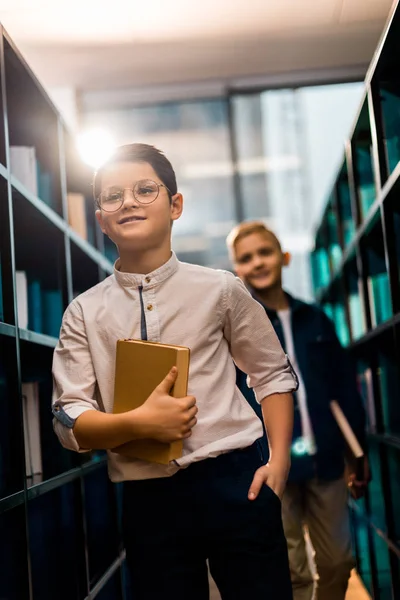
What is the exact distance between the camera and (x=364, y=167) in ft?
10.9

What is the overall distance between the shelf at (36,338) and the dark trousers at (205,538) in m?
0.80

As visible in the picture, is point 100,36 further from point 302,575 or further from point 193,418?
point 193,418

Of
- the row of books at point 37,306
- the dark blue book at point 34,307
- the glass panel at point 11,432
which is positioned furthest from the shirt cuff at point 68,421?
the dark blue book at point 34,307

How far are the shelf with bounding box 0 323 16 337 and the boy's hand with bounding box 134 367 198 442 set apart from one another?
67cm

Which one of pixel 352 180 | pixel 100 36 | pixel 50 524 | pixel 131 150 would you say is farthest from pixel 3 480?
pixel 100 36

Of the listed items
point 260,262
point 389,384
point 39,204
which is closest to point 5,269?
point 39,204

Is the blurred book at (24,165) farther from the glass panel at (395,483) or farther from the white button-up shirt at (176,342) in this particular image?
the glass panel at (395,483)

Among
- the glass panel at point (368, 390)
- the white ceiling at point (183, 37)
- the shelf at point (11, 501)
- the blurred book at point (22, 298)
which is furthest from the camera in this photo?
the white ceiling at point (183, 37)

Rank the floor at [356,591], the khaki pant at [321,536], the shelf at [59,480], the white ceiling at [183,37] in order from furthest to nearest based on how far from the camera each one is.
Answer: the white ceiling at [183,37] → the floor at [356,591] → the khaki pant at [321,536] → the shelf at [59,480]

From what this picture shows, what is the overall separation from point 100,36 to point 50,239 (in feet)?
5.13

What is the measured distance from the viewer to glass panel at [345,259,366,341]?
3.69 m

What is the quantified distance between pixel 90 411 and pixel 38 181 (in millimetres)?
1497

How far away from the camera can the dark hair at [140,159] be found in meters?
1.38


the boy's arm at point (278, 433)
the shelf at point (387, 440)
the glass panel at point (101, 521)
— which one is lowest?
the glass panel at point (101, 521)
